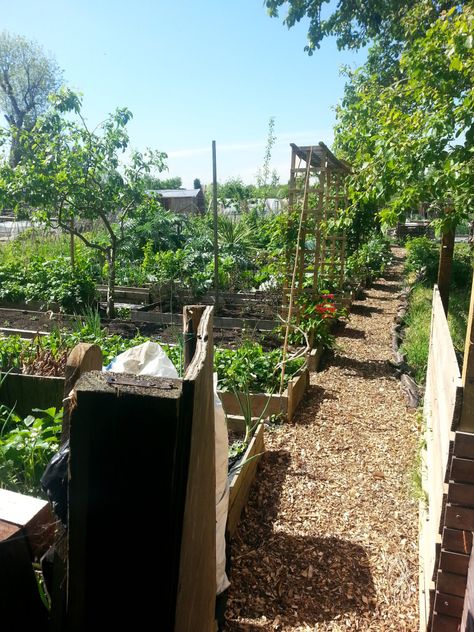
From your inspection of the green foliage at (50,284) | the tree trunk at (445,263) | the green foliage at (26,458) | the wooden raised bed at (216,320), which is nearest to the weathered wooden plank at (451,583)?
the green foliage at (26,458)

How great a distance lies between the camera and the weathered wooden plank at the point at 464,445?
6.06 ft

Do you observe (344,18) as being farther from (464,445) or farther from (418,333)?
(464,445)

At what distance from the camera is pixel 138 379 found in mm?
885

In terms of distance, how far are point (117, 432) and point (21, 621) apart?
45 centimetres

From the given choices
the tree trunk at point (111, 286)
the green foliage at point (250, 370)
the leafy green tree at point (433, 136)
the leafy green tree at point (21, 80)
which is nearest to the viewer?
the leafy green tree at point (433, 136)

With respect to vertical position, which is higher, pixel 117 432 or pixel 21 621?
pixel 117 432

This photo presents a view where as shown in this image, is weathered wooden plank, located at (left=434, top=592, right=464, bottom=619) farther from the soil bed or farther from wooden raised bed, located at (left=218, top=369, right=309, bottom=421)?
the soil bed

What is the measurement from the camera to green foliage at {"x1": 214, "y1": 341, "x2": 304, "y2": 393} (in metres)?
4.85

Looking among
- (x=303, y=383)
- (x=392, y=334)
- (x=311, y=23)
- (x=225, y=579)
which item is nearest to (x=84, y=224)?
(x=311, y=23)

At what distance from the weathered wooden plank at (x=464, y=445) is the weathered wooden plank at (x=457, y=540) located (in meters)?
0.29

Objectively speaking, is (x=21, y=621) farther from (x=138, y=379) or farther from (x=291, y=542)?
(x=291, y=542)

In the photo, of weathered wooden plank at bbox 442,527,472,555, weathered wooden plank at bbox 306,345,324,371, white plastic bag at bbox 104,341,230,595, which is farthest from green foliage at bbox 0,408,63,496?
weathered wooden plank at bbox 306,345,324,371

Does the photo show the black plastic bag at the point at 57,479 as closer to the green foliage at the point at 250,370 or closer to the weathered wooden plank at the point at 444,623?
the weathered wooden plank at the point at 444,623

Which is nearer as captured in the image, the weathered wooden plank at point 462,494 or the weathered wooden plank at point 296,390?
the weathered wooden plank at point 462,494
